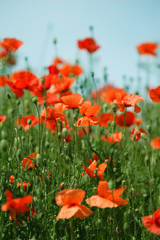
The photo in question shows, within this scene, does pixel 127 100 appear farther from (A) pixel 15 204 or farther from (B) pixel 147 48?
(B) pixel 147 48

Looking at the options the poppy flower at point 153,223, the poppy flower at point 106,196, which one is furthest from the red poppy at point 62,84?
the poppy flower at point 153,223

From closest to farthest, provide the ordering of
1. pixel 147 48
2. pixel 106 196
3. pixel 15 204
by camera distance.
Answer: pixel 15 204
pixel 106 196
pixel 147 48

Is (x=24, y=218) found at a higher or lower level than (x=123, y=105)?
lower

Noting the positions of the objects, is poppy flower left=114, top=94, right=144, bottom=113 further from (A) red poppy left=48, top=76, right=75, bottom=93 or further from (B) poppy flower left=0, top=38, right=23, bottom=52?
(B) poppy flower left=0, top=38, right=23, bottom=52

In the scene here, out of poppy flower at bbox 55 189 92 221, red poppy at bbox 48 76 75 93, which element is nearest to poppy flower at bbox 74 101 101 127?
poppy flower at bbox 55 189 92 221

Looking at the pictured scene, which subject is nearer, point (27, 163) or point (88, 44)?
point (27, 163)

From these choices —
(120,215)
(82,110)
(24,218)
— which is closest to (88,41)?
(82,110)

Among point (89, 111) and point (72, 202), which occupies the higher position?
point (89, 111)

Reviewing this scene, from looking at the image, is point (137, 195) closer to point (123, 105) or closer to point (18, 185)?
point (123, 105)

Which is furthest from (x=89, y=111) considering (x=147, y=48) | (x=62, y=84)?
(x=147, y=48)

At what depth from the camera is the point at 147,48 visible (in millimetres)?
4109

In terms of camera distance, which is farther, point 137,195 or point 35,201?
point 137,195

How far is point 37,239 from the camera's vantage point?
52.8 inches

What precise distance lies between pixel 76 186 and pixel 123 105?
0.53 metres
